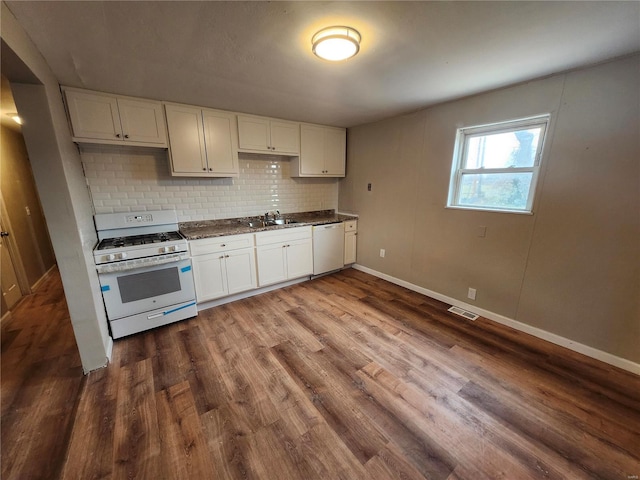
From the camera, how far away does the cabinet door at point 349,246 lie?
13.7 feet

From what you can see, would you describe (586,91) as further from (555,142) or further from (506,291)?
(506,291)

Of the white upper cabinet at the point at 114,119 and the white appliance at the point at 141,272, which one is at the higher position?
the white upper cabinet at the point at 114,119

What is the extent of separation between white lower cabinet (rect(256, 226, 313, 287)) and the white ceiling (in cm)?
168

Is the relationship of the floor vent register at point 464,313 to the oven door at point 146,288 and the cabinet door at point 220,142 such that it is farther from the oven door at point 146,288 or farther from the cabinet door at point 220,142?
the cabinet door at point 220,142

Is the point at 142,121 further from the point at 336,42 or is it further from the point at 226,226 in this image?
the point at 336,42

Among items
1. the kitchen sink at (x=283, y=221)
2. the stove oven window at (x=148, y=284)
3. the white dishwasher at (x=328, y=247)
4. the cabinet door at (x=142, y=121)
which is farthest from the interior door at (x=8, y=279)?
the white dishwasher at (x=328, y=247)

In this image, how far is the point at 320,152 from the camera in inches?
153

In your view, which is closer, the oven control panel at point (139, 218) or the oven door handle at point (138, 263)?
the oven door handle at point (138, 263)

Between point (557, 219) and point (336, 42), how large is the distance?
2.35 metres

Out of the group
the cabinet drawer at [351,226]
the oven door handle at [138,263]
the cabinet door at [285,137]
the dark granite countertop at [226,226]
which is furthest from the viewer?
the cabinet drawer at [351,226]

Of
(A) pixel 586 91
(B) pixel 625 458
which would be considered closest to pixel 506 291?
(B) pixel 625 458

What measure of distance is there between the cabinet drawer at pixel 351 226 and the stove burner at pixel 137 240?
2.39 meters

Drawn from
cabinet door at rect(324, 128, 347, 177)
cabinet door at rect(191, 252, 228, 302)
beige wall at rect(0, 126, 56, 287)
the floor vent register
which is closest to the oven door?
cabinet door at rect(191, 252, 228, 302)

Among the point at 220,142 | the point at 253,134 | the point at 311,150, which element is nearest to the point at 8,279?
the point at 220,142
